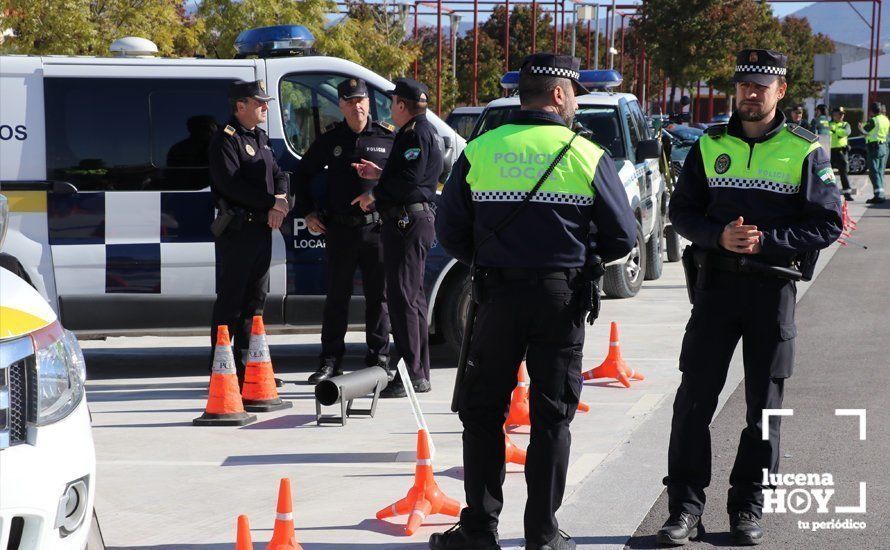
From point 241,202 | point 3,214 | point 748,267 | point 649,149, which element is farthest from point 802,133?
point 649,149

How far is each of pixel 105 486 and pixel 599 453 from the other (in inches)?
95.4

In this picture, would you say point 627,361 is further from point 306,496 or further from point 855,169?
point 855,169

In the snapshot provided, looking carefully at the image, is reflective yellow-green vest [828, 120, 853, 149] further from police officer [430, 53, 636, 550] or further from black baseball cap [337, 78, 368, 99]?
police officer [430, 53, 636, 550]

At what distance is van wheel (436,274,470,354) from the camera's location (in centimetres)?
850

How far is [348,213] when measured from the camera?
25.6ft

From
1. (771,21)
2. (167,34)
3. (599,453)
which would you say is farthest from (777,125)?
(771,21)

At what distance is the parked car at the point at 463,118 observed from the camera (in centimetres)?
Result: 1528

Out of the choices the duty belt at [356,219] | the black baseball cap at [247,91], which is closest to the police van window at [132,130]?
the black baseball cap at [247,91]

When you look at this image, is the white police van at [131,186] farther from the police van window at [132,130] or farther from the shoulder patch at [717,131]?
the shoulder patch at [717,131]

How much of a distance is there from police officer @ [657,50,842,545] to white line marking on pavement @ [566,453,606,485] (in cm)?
85

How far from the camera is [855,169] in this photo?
3447 centimetres

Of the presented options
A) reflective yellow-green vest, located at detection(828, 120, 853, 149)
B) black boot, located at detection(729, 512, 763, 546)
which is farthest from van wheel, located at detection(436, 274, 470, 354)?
reflective yellow-green vest, located at detection(828, 120, 853, 149)

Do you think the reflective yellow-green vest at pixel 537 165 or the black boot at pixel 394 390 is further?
the black boot at pixel 394 390

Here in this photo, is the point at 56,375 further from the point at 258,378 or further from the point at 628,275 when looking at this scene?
the point at 628,275
